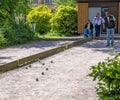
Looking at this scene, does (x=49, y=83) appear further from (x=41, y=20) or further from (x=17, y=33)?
(x=41, y=20)

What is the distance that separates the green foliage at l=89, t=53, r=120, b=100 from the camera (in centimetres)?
471

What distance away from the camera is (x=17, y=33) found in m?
26.4

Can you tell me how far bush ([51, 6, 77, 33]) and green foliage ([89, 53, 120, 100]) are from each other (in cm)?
3002

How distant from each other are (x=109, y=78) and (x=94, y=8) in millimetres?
30898

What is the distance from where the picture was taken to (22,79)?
33.3ft

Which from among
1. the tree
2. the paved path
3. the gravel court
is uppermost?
the tree

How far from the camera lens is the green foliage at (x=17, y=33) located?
2491cm

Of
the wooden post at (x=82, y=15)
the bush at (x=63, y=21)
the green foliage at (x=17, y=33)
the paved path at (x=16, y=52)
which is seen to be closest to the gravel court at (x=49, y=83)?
the paved path at (x=16, y=52)

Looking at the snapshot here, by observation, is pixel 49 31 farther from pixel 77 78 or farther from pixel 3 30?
pixel 77 78

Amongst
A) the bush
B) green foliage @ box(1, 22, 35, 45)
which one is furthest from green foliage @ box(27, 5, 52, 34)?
green foliage @ box(1, 22, 35, 45)

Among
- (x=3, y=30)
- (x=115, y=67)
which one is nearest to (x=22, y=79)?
(x=115, y=67)

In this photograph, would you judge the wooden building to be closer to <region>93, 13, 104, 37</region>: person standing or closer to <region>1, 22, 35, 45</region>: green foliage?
<region>93, 13, 104, 37</region>: person standing

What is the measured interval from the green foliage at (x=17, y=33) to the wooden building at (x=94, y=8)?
7.90 meters

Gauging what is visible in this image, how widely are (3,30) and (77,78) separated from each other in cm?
1554
